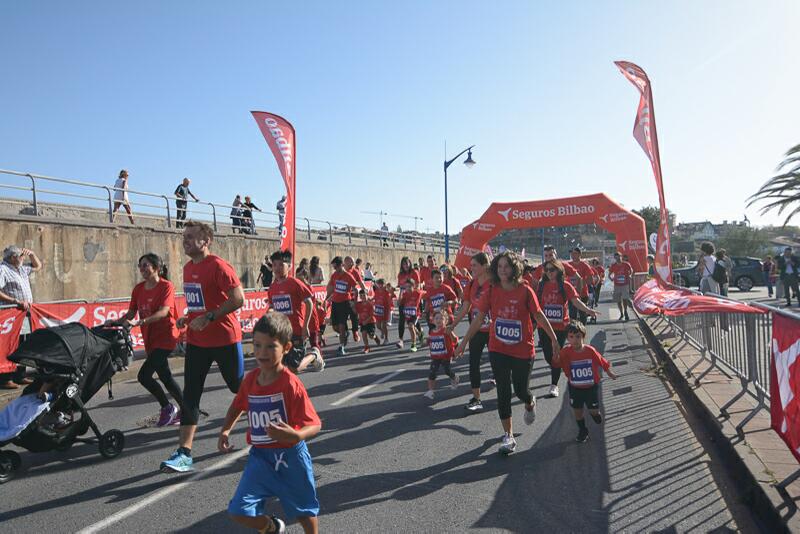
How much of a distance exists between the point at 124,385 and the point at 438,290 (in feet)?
18.5

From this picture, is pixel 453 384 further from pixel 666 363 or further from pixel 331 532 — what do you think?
pixel 331 532

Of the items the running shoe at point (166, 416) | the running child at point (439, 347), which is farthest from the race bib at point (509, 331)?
the running shoe at point (166, 416)

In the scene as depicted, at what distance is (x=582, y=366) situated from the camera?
18.7 feet

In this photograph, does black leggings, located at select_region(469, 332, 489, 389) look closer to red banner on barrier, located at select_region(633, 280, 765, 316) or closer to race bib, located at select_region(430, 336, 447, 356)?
race bib, located at select_region(430, 336, 447, 356)

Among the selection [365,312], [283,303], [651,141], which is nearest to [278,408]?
[283,303]

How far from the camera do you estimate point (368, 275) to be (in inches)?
904

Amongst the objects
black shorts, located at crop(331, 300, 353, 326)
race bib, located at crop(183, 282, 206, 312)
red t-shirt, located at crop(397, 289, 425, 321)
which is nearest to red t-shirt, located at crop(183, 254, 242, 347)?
race bib, located at crop(183, 282, 206, 312)

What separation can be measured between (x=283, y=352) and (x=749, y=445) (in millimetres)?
4120

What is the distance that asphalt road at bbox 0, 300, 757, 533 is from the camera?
3717mm

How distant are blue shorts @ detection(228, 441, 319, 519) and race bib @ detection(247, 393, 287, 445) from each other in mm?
87

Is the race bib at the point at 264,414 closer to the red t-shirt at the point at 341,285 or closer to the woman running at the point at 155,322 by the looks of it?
the woman running at the point at 155,322

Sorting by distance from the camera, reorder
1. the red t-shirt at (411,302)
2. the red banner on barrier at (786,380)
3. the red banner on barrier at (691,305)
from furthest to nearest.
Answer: the red t-shirt at (411,302) < the red banner on barrier at (691,305) < the red banner on barrier at (786,380)

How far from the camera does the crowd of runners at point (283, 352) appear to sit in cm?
298

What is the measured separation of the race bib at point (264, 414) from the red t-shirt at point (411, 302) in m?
8.89
